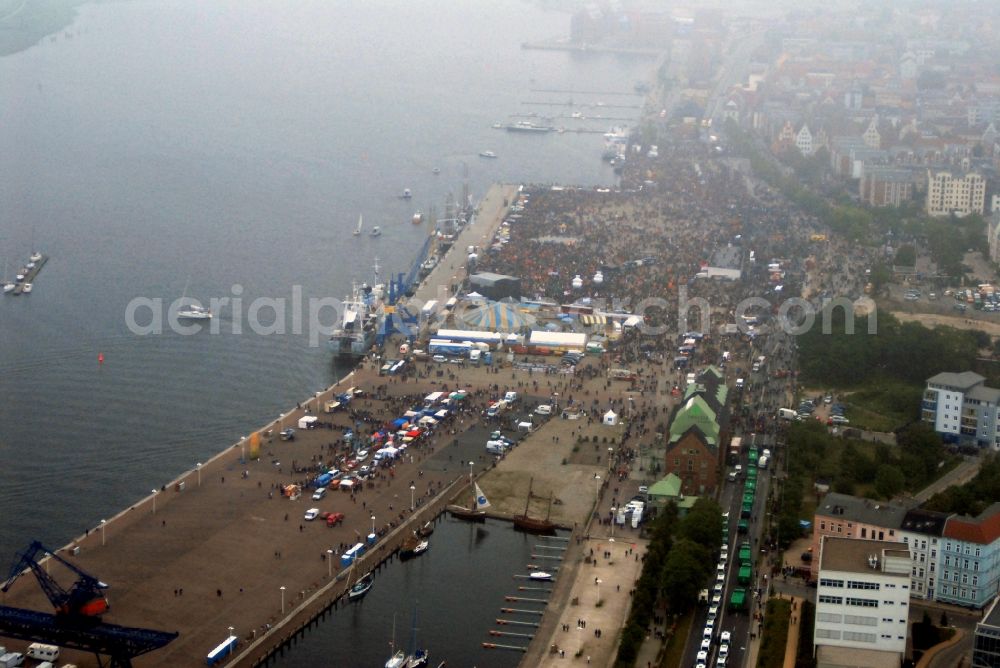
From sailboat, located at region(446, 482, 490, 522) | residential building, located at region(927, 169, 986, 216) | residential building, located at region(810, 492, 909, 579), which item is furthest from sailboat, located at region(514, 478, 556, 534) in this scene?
residential building, located at region(927, 169, 986, 216)

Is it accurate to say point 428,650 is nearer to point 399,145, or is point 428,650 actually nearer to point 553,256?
point 553,256

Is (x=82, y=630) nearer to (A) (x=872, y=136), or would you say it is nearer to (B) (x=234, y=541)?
(B) (x=234, y=541)

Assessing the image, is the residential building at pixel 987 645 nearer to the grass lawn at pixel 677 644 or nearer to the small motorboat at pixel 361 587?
the grass lawn at pixel 677 644

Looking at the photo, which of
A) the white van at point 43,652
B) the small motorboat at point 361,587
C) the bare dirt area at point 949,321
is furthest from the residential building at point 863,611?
the bare dirt area at point 949,321

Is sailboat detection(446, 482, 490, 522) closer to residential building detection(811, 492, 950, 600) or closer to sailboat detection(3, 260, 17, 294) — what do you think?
residential building detection(811, 492, 950, 600)

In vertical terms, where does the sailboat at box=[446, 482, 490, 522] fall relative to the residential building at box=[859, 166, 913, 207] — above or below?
below

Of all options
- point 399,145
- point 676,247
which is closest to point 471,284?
point 676,247
